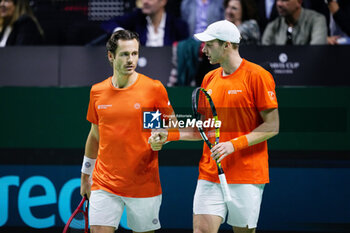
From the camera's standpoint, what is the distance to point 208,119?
436 centimetres

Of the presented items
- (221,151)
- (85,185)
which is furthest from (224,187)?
(85,185)

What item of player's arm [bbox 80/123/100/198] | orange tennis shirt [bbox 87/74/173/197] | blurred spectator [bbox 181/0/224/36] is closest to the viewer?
orange tennis shirt [bbox 87/74/173/197]

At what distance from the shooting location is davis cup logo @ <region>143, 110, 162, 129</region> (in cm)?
420

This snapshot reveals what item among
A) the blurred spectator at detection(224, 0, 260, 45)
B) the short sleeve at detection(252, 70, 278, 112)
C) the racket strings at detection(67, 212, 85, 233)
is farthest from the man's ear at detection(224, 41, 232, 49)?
the blurred spectator at detection(224, 0, 260, 45)

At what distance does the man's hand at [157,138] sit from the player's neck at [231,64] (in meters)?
0.66

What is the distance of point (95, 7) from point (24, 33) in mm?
1830

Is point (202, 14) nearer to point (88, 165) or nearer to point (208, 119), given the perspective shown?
point (208, 119)

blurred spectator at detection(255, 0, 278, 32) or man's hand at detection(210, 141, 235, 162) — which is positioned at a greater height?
blurred spectator at detection(255, 0, 278, 32)

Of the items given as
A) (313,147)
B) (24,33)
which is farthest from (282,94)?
(24,33)

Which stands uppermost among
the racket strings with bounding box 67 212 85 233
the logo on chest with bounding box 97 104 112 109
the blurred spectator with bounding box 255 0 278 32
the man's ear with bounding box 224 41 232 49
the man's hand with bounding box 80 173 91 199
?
the blurred spectator with bounding box 255 0 278 32

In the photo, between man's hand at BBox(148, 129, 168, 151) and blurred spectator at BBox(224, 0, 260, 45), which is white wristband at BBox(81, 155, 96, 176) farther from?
blurred spectator at BBox(224, 0, 260, 45)

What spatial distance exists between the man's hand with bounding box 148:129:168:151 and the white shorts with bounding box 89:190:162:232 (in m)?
0.45

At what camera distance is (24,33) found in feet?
21.6

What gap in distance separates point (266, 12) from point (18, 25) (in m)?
2.96
